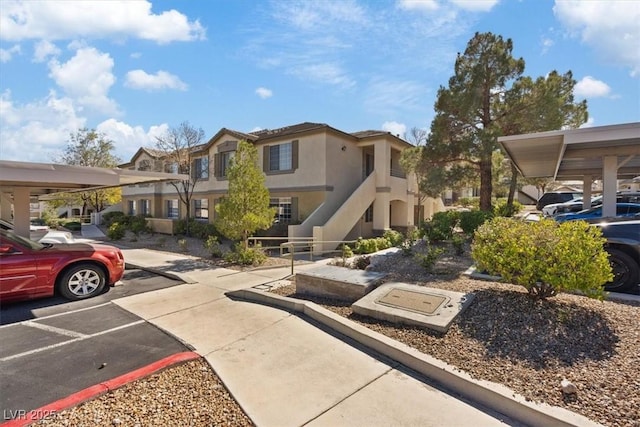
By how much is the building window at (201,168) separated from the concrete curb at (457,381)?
62.5ft

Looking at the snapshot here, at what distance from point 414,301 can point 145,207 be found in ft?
94.9

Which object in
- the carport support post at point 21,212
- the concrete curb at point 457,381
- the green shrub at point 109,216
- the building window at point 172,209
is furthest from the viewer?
the green shrub at point 109,216

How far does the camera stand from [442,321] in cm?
472

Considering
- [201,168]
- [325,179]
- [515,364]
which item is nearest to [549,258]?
[515,364]

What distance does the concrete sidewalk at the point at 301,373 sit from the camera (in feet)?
10.4

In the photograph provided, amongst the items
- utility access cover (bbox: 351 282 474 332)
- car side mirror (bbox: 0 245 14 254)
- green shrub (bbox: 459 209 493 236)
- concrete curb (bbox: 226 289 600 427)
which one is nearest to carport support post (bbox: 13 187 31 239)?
car side mirror (bbox: 0 245 14 254)

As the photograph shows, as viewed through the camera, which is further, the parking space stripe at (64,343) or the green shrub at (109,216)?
the green shrub at (109,216)

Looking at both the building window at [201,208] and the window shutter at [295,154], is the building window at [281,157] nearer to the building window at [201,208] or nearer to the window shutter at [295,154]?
the window shutter at [295,154]

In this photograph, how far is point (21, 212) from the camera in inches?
395

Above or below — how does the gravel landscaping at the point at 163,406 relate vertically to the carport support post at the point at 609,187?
below

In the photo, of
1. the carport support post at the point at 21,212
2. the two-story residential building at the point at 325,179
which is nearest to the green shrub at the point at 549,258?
the two-story residential building at the point at 325,179

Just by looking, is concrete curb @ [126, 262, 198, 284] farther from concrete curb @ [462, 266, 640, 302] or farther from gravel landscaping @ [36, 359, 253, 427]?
concrete curb @ [462, 266, 640, 302]

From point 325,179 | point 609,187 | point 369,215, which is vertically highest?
point 325,179

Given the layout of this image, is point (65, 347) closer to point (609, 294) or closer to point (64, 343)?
point (64, 343)
